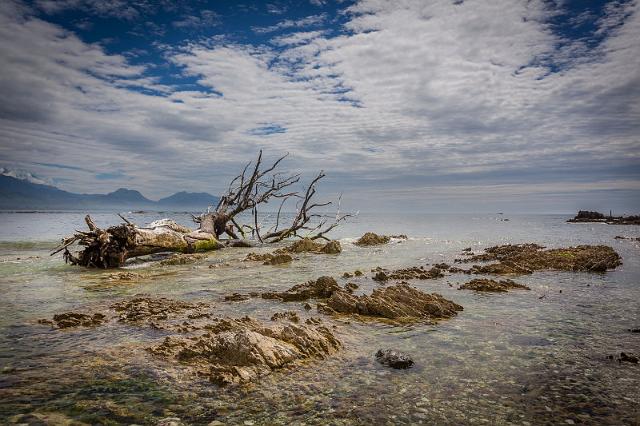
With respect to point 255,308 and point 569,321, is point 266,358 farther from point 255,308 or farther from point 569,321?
point 569,321

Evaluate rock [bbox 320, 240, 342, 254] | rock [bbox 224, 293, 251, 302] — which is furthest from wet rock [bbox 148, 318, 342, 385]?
rock [bbox 320, 240, 342, 254]

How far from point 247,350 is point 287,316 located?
11.3 feet

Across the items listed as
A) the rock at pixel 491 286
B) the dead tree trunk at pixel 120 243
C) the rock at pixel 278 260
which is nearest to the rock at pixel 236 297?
the rock at pixel 491 286

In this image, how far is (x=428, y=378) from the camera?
6121 millimetres

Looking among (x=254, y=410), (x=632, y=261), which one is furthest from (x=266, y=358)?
(x=632, y=261)

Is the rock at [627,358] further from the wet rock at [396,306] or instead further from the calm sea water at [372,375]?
the wet rock at [396,306]

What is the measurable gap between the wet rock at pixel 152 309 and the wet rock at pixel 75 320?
0.49 meters

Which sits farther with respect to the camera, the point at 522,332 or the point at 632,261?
the point at 632,261

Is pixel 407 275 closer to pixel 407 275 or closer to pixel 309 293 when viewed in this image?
pixel 407 275

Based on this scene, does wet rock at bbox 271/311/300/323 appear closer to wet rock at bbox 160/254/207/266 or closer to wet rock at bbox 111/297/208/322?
wet rock at bbox 111/297/208/322

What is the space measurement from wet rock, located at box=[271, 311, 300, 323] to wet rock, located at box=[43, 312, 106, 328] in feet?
14.0

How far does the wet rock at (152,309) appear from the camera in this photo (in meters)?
9.65

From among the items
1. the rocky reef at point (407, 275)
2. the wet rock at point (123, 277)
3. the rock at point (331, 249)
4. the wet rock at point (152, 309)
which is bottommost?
the wet rock at point (123, 277)

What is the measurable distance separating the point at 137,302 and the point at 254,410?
7.75 metres
